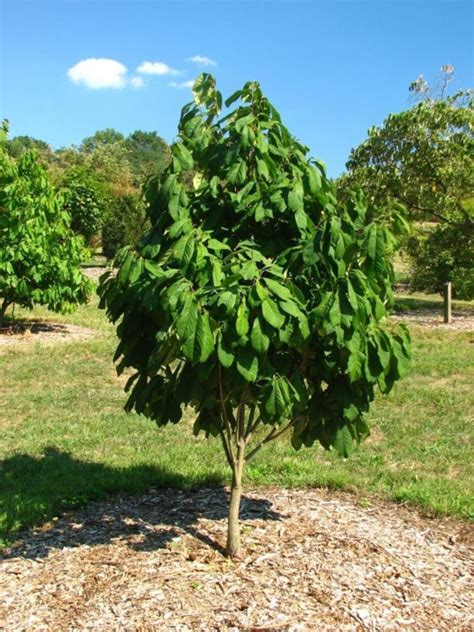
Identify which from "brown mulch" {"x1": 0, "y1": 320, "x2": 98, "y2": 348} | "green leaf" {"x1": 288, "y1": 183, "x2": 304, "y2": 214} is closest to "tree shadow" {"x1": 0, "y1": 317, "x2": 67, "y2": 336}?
"brown mulch" {"x1": 0, "y1": 320, "x2": 98, "y2": 348}

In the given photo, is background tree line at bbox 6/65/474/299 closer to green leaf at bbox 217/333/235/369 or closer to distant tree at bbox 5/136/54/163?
green leaf at bbox 217/333/235/369

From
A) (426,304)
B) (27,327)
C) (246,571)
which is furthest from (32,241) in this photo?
(426,304)

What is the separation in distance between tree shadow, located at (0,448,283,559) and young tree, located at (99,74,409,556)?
0.67 meters

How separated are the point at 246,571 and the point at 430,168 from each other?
1289 centimetres

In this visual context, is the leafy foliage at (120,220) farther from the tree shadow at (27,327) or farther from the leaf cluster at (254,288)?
the leaf cluster at (254,288)

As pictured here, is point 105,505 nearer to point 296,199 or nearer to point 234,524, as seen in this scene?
point 234,524

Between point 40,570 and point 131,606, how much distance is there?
28.2 inches

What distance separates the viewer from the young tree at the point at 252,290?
2.68m

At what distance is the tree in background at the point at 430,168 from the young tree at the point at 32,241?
6.71 metres

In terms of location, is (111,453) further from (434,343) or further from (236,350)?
(434,343)

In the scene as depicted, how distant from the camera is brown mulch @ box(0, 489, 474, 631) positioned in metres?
2.99

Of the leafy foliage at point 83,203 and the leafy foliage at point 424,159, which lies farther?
the leafy foliage at point 83,203

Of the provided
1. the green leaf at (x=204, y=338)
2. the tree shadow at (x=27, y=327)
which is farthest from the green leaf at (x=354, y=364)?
the tree shadow at (x=27, y=327)

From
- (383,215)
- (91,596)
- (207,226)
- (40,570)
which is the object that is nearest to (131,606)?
(91,596)
